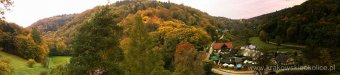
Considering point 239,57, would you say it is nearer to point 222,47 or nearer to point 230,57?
point 230,57

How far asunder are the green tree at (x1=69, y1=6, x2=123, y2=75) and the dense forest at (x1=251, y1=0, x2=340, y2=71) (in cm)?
5622

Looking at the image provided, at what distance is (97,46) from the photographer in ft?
61.8

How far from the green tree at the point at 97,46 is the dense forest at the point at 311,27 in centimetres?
5622

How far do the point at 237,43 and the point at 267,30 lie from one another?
9.36 metres

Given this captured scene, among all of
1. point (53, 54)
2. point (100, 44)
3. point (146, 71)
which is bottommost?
point (53, 54)

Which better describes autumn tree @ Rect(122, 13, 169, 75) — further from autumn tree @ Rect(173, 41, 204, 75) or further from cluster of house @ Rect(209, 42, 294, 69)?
cluster of house @ Rect(209, 42, 294, 69)

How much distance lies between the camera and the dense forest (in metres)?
80.8

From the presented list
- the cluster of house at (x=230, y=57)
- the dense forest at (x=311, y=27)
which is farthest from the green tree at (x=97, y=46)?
the dense forest at (x=311, y=27)

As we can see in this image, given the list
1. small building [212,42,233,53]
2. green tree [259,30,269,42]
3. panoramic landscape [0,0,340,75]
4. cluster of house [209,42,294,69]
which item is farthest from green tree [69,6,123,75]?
green tree [259,30,269,42]

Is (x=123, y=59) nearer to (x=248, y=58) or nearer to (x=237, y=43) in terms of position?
(x=248, y=58)

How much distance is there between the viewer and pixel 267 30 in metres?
112

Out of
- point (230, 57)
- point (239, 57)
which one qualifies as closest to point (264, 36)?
point (239, 57)

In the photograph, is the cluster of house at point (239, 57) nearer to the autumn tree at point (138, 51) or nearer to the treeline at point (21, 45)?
the treeline at point (21, 45)

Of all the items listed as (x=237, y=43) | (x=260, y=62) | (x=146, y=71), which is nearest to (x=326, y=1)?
(x=237, y=43)
